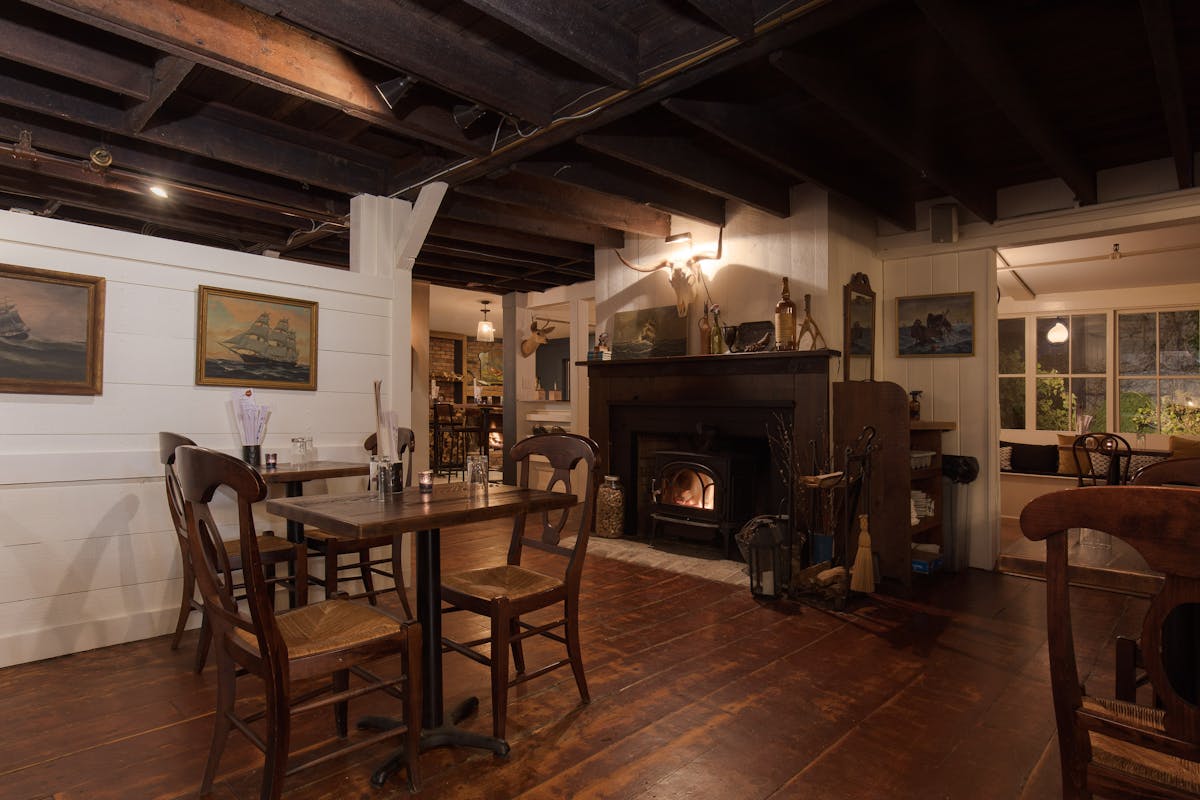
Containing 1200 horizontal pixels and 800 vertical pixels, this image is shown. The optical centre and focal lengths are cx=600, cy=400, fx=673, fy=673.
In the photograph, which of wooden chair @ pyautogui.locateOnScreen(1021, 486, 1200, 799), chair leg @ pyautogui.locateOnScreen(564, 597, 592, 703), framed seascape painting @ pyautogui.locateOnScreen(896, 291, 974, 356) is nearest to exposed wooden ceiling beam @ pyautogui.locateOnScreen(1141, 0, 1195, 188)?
framed seascape painting @ pyautogui.locateOnScreen(896, 291, 974, 356)

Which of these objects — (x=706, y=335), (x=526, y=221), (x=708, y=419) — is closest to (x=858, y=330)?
(x=706, y=335)

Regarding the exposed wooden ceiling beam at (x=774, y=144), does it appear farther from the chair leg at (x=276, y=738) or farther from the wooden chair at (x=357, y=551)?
the chair leg at (x=276, y=738)

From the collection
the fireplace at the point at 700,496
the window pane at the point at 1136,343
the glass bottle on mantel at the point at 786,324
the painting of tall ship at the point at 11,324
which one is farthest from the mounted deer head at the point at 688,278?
the window pane at the point at 1136,343

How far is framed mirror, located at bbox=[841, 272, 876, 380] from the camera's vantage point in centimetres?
459

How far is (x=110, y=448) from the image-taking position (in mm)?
3133

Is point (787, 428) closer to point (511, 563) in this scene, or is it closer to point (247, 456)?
point (511, 563)

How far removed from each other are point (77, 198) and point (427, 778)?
4.90 meters

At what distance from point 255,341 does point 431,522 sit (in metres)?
2.31

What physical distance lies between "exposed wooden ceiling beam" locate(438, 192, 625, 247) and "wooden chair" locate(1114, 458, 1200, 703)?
394 cm

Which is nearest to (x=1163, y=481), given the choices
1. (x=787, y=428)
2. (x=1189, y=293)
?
(x=787, y=428)

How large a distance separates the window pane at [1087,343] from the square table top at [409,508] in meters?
7.50

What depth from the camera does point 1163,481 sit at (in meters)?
1.86

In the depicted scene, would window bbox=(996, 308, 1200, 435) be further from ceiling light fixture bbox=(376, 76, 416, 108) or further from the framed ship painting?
the framed ship painting

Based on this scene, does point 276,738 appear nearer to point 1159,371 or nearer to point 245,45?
point 245,45
